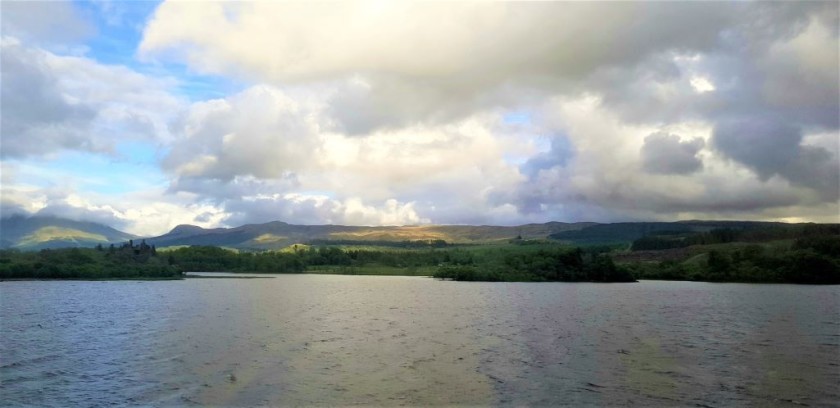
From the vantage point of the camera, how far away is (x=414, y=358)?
50312 millimetres

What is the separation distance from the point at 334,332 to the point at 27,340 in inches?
1159

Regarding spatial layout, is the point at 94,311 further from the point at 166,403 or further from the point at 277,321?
the point at 166,403

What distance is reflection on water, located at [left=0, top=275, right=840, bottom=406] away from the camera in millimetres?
37344

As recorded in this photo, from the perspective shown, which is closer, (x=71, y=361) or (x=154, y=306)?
(x=71, y=361)

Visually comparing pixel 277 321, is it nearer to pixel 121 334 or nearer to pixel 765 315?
pixel 121 334

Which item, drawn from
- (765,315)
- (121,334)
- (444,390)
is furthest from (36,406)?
(765,315)

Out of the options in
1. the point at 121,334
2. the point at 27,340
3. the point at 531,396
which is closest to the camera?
the point at 531,396

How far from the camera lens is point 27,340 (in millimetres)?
59406

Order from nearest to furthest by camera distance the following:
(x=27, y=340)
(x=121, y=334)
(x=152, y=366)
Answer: (x=152, y=366) → (x=27, y=340) → (x=121, y=334)

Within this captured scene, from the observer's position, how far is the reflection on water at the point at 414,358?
37.3 metres

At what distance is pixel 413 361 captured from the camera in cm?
4891

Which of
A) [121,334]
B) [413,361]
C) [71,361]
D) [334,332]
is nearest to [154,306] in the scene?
[121,334]

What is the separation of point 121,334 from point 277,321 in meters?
20.4

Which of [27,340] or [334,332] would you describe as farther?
[334,332]
